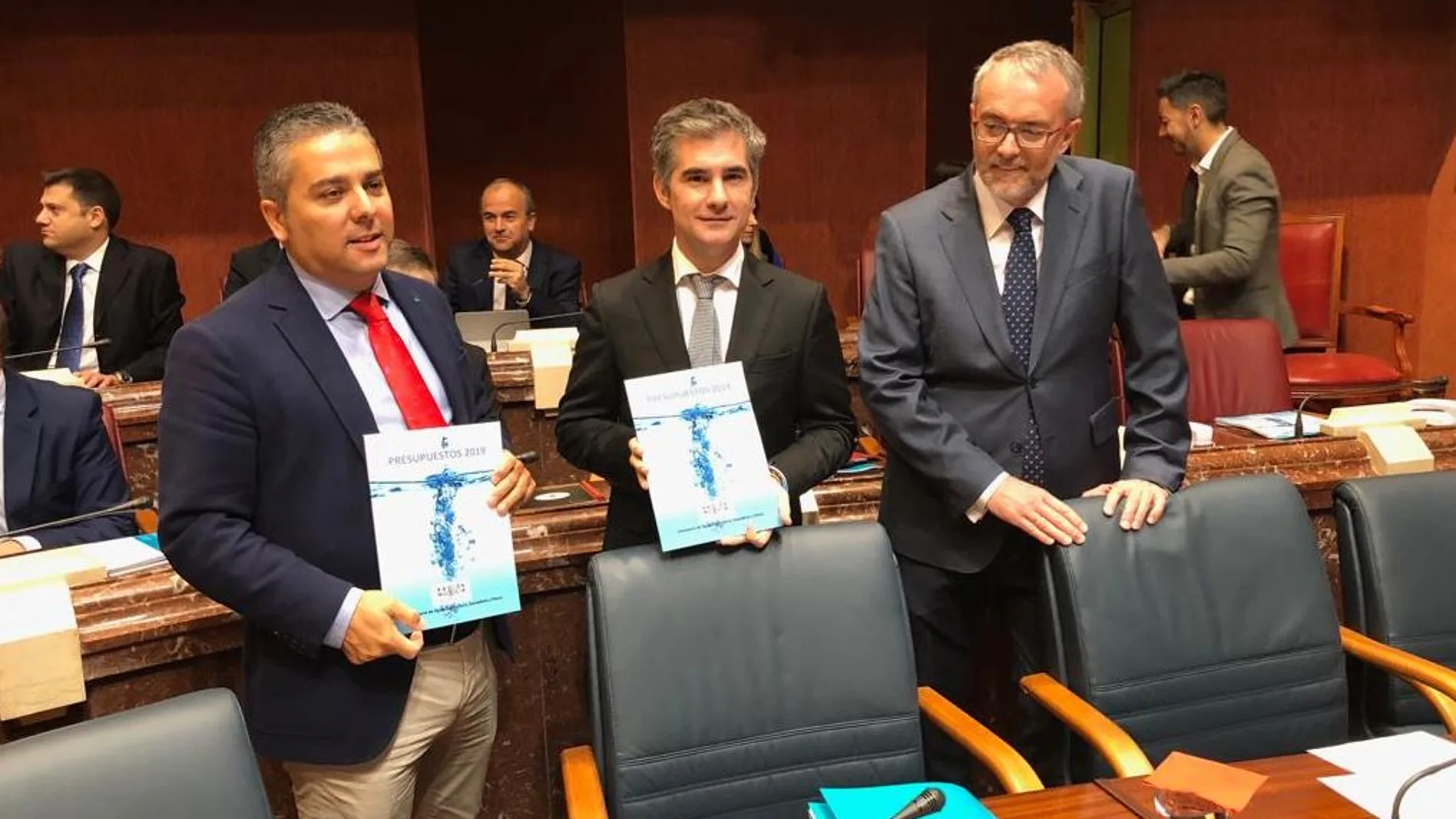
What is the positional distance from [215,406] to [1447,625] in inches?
75.4

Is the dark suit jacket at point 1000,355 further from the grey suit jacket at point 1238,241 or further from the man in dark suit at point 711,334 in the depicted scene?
the grey suit jacket at point 1238,241

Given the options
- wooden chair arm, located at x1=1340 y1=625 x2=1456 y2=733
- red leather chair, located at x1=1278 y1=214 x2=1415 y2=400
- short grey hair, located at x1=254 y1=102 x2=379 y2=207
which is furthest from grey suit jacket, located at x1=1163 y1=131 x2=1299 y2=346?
short grey hair, located at x1=254 y1=102 x2=379 y2=207

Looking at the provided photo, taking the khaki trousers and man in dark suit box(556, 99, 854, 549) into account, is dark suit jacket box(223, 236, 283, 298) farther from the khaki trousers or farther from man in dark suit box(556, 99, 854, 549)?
the khaki trousers

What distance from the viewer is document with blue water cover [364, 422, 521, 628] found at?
143cm

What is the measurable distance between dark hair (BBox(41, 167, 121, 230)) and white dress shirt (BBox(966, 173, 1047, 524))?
345 cm

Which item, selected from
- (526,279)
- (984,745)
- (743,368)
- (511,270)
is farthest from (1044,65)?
(526,279)

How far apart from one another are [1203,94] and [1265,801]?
3349 millimetres

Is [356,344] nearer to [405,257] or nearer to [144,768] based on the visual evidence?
[144,768]

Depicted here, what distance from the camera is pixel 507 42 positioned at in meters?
6.46

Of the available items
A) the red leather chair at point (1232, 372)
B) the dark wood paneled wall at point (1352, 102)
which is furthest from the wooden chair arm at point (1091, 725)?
the dark wood paneled wall at point (1352, 102)

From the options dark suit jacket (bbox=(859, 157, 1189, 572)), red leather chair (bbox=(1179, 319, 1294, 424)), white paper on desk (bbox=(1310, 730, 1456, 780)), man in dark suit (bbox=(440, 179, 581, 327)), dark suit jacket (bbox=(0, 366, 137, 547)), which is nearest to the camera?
white paper on desk (bbox=(1310, 730, 1456, 780))

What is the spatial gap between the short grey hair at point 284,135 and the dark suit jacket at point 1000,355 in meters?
0.88

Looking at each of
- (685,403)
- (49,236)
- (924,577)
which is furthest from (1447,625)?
(49,236)

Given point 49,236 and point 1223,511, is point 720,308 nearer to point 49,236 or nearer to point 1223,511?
point 1223,511
